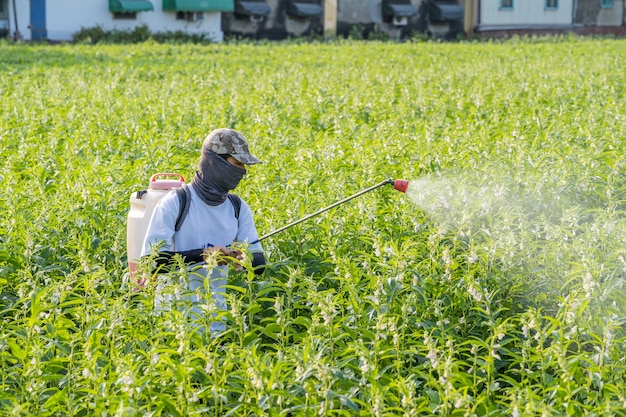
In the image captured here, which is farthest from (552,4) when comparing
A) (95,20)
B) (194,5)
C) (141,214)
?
(141,214)

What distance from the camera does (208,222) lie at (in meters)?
6.20

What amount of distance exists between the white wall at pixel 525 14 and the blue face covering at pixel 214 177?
159 ft

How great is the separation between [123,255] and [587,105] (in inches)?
461

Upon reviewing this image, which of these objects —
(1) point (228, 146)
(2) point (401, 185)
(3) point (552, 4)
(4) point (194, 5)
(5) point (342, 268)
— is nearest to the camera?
(1) point (228, 146)

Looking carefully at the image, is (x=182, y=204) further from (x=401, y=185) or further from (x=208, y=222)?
(x=401, y=185)

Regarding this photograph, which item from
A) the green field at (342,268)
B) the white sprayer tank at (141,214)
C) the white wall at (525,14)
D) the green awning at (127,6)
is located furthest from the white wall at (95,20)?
the white sprayer tank at (141,214)

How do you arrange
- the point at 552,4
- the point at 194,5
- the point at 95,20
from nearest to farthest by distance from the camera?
the point at 95,20 → the point at 194,5 → the point at 552,4

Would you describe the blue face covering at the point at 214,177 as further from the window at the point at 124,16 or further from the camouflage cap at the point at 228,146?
the window at the point at 124,16

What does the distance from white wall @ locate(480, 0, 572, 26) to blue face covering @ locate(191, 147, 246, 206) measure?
48331mm

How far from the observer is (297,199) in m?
8.49

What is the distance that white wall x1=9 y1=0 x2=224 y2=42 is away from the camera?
40.3m

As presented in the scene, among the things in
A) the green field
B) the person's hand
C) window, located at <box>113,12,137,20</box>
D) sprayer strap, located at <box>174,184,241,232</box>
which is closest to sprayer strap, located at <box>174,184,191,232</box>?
sprayer strap, located at <box>174,184,241,232</box>

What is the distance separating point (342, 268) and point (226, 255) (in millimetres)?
856

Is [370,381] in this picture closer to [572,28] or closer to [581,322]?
[581,322]
